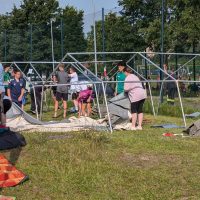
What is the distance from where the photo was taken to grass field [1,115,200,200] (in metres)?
6.81

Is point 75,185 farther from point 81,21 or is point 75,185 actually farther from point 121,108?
point 81,21

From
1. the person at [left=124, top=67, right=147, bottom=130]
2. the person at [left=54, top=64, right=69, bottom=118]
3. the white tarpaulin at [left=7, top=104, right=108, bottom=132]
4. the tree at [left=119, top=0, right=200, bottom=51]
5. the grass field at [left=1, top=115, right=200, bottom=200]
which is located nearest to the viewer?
the grass field at [left=1, top=115, right=200, bottom=200]

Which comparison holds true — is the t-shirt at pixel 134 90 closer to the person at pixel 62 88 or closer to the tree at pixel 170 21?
the person at pixel 62 88

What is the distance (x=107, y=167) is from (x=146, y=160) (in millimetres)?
812

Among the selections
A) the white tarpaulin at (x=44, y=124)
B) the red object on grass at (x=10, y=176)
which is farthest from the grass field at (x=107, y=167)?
the white tarpaulin at (x=44, y=124)

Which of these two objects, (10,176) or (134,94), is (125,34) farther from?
(10,176)

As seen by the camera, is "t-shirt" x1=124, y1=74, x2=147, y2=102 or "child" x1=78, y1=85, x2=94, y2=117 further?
"child" x1=78, y1=85, x2=94, y2=117

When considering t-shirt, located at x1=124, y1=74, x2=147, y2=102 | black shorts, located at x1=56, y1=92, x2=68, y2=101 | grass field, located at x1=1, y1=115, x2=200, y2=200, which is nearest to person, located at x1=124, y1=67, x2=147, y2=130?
t-shirt, located at x1=124, y1=74, x2=147, y2=102

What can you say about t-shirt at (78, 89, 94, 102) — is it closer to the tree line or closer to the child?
the child

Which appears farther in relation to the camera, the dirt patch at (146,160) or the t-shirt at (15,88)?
the t-shirt at (15,88)

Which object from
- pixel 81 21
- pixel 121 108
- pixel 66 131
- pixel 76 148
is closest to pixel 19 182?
pixel 76 148

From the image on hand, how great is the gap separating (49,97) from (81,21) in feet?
24.3

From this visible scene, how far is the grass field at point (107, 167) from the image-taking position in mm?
6812

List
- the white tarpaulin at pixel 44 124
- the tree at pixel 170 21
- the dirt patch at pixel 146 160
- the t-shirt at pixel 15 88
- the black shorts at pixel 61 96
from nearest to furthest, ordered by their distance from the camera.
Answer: the dirt patch at pixel 146 160 < the white tarpaulin at pixel 44 124 < the t-shirt at pixel 15 88 < the black shorts at pixel 61 96 < the tree at pixel 170 21
